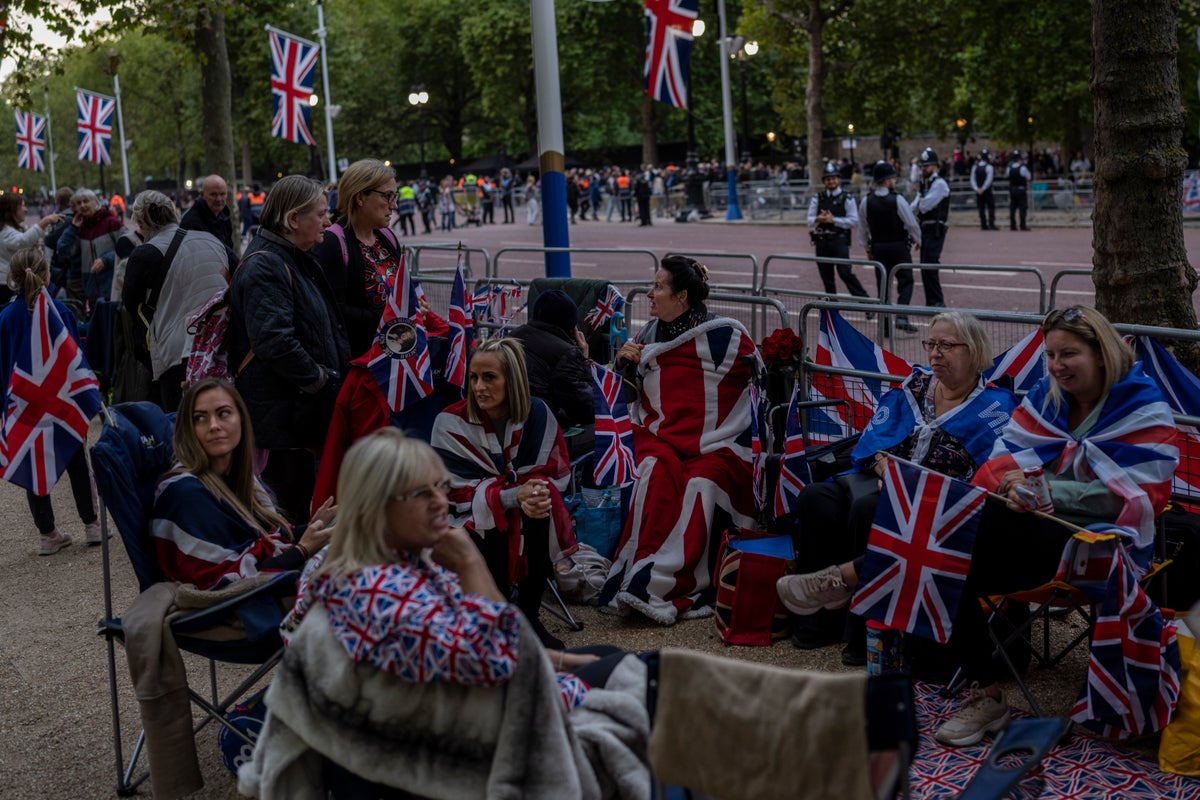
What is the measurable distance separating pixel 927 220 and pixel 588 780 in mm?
14407

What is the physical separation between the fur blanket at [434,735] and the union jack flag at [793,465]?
2894 millimetres

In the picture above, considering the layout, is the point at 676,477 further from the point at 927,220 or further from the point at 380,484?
the point at 927,220

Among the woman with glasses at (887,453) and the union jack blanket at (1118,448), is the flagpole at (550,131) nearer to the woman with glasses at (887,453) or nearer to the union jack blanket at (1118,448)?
the woman with glasses at (887,453)

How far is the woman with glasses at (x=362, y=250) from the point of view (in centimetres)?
664

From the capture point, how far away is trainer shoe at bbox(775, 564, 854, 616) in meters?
5.44

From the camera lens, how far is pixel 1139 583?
15.2 feet

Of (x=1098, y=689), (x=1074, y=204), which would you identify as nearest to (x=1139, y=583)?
(x=1098, y=689)

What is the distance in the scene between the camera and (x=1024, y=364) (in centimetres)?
590

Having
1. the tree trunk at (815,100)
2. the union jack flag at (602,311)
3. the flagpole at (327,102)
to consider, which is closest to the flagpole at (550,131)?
the union jack flag at (602,311)

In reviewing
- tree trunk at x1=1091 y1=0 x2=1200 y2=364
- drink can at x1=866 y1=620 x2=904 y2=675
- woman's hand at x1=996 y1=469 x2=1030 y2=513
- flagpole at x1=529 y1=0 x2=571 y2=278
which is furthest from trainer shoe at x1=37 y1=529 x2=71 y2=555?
tree trunk at x1=1091 y1=0 x2=1200 y2=364

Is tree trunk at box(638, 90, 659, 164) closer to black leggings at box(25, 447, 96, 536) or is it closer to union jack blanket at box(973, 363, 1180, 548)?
black leggings at box(25, 447, 96, 536)

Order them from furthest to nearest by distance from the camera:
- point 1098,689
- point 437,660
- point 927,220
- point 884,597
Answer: point 927,220, point 884,597, point 1098,689, point 437,660

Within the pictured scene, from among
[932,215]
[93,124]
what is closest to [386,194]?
[932,215]

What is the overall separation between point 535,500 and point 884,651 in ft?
4.86
